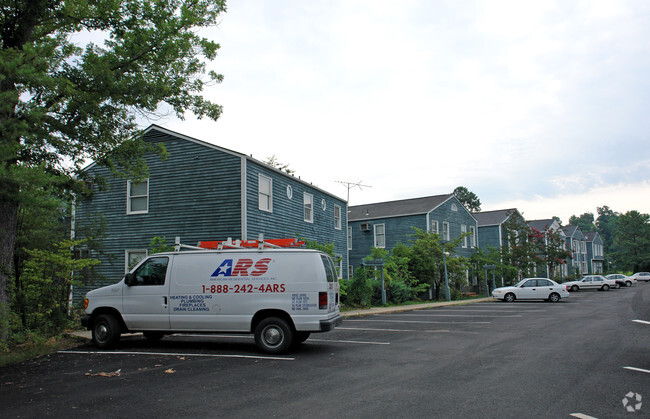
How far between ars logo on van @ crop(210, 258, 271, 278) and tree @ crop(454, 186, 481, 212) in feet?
327

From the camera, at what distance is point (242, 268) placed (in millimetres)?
9953

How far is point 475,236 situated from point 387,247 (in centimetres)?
1025

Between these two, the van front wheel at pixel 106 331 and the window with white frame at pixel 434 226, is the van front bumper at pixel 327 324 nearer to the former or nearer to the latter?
the van front wheel at pixel 106 331

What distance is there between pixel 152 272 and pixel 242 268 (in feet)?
7.18

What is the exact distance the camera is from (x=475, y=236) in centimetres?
4384

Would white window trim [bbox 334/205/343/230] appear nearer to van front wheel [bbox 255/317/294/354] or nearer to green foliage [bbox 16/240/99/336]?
green foliage [bbox 16/240/99/336]

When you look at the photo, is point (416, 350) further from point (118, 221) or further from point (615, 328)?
point (118, 221)

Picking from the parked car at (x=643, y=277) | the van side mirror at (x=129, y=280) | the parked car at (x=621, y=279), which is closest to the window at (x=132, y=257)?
the van side mirror at (x=129, y=280)

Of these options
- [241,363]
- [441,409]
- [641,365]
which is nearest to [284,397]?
[441,409]

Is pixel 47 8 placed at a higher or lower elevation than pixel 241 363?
higher

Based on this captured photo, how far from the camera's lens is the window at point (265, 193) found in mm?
20344

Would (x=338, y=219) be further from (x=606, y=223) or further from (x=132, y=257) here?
(x=606, y=223)

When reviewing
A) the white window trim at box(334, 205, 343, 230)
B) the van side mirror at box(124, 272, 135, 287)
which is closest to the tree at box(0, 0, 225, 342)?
the van side mirror at box(124, 272, 135, 287)

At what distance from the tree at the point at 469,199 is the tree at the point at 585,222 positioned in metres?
77.4
